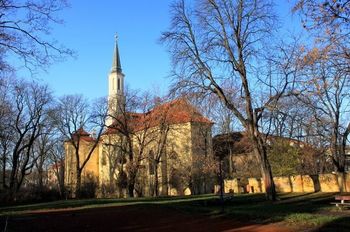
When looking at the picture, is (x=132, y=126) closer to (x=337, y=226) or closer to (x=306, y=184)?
(x=306, y=184)

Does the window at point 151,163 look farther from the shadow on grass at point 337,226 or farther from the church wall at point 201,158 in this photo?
the shadow on grass at point 337,226

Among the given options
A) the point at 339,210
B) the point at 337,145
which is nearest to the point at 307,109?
the point at 337,145

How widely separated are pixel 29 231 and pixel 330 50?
1323 cm

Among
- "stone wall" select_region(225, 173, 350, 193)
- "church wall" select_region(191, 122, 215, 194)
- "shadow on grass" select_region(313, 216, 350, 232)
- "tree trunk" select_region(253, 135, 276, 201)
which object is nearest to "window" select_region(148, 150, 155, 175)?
"church wall" select_region(191, 122, 215, 194)

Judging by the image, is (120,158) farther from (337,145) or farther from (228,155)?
(337,145)

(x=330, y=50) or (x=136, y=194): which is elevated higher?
(x=330, y=50)

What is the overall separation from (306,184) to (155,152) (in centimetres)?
2601

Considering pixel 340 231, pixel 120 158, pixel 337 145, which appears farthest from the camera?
pixel 120 158

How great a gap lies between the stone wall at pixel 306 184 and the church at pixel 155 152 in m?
10.3

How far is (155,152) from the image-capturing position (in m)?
60.2

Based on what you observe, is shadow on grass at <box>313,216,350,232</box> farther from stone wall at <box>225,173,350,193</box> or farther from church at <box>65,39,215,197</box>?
church at <box>65,39,215,197</box>

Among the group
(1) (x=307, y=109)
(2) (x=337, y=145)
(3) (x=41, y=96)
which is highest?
(3) (x=41, y=96)

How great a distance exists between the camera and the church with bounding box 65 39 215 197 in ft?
182

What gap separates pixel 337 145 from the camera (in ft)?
135
